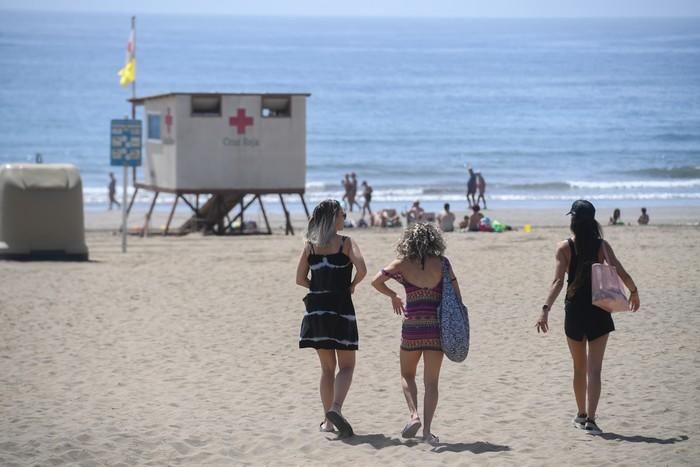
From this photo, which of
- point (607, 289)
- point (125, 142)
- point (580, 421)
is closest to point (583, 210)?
point (607, 289)

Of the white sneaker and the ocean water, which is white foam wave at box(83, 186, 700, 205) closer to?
the ocean water

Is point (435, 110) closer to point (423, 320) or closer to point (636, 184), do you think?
point (636, 184)

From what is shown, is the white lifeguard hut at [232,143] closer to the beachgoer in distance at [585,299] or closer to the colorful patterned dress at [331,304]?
the colorful patterned dress at [331,304]

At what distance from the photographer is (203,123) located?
77.5 feet

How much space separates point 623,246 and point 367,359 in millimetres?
9684

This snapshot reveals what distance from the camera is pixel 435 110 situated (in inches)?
3246

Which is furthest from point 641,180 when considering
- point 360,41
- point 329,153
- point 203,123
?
point 360,41

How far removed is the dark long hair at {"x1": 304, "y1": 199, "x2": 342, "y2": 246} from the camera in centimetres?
712

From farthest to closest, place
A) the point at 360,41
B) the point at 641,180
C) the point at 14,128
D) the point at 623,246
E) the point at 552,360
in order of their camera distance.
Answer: the point at 360,41
the point at 14,128
the point at 641,180
the point at 623,246
the point at 552,360

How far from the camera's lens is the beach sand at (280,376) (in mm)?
6957

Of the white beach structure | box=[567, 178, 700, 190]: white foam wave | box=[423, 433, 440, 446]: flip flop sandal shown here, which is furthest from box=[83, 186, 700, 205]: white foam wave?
box=[423, 433, 440, 446]: flip flop sandal

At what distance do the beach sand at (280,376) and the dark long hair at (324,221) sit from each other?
1260 mm

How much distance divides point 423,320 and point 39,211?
10959mm

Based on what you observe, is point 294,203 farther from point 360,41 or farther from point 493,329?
point 360,41
